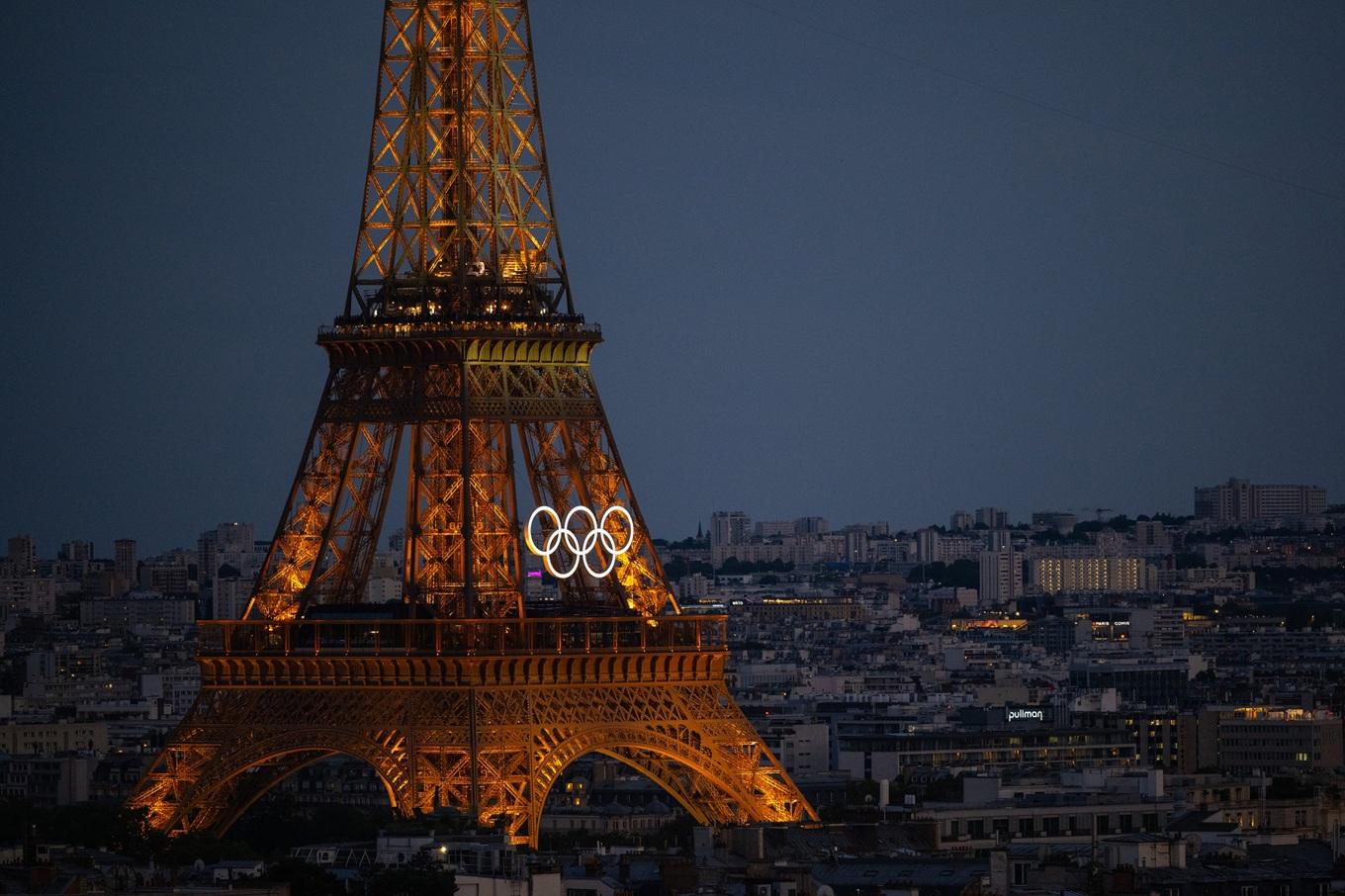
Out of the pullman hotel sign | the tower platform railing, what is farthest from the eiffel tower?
the pullman hotel sign

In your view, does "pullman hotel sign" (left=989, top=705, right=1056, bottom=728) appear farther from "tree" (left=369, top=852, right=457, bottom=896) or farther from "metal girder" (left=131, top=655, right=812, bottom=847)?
"tree" (left=369, top=852, right=457, bottom=896)

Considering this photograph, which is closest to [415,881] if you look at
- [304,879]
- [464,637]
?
[304,879]

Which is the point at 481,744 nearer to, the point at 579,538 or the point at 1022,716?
the point at 579,538

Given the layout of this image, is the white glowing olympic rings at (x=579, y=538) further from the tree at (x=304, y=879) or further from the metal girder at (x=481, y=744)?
the tree at (x=304, y=879)

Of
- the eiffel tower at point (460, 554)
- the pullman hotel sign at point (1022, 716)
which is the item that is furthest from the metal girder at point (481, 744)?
the pullman hotel sign at point (1022, 716)

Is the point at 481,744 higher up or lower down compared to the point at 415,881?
higher up

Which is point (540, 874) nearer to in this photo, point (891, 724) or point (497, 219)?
point (497, 219)

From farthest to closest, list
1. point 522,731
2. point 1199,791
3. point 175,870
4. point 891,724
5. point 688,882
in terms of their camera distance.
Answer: point 891,724
point 1199,791
point 522,731
point 175,870
point 688,882

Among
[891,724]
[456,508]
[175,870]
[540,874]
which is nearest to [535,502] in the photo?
[456,508]
